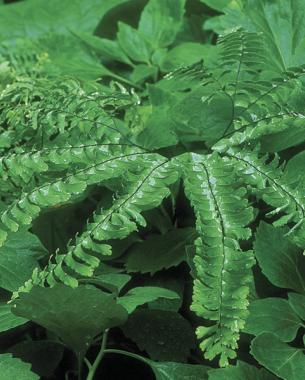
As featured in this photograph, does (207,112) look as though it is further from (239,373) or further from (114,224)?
(239,373)

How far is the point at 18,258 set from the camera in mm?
914

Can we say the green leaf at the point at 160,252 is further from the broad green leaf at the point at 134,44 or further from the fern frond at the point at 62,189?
the broad green leaf at the point at 134,44

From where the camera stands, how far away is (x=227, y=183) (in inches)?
31.1

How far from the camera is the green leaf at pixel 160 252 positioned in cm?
91

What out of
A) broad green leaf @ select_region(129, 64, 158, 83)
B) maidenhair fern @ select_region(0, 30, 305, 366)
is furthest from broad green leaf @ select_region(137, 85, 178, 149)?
broad green leaf @ select_region(129, 64, 158, 83)

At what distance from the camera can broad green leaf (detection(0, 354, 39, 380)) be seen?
0.77 meters

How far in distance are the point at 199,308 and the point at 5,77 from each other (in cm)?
68

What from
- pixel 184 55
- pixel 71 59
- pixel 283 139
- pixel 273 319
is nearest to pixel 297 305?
pixel 273 319

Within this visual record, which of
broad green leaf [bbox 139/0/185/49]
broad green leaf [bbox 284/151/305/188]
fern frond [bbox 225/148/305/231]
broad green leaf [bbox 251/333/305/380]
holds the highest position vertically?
broad green leaf [bbox 139/0/185/49]

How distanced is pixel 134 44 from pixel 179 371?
70cm

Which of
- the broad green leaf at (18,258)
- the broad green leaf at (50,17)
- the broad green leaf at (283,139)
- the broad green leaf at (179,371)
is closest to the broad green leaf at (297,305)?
the broad green leaf at (179,371)

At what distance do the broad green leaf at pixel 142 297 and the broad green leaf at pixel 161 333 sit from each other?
7 centimetres

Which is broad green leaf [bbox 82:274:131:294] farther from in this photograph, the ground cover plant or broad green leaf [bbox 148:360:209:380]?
broad green leaf [bbox 148:360:209:380]

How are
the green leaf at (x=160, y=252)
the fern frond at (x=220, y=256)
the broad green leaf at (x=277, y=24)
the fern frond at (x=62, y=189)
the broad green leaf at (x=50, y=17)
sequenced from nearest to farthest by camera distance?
the fern frond at (x=220, y=256) < the fern frond at (x=62, y=189) < the green leaf at (x=160, y=252) < the broad green leaf at (x=277, y=24) < the broad green leaf at (x=50, y=17)
